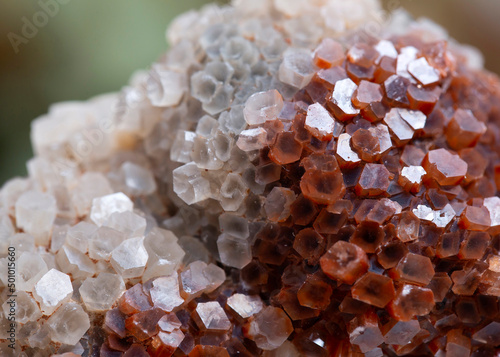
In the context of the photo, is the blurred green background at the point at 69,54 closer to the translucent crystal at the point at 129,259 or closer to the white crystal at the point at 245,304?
the translucent crystal at the point at 129,259

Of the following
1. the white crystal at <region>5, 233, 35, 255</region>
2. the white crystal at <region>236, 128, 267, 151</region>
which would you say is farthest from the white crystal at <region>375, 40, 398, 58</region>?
the white crystal at <region>5, 233, 35, 255</region>

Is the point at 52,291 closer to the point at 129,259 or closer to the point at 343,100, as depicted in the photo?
the point at 129,259

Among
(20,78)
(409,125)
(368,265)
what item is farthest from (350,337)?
(20,78)

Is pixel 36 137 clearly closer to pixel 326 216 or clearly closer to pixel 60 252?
pixel 60 252

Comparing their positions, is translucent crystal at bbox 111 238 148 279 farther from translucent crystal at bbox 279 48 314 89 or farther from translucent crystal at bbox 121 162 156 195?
translucent crystal at bbox 279 48 314 89

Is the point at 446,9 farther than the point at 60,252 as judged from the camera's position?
Yes

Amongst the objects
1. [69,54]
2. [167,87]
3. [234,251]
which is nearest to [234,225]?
[234,251]

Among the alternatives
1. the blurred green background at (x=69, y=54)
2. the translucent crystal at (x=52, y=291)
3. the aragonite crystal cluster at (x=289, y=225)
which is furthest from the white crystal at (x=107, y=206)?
the blurred green background at (x=69, y=54)
